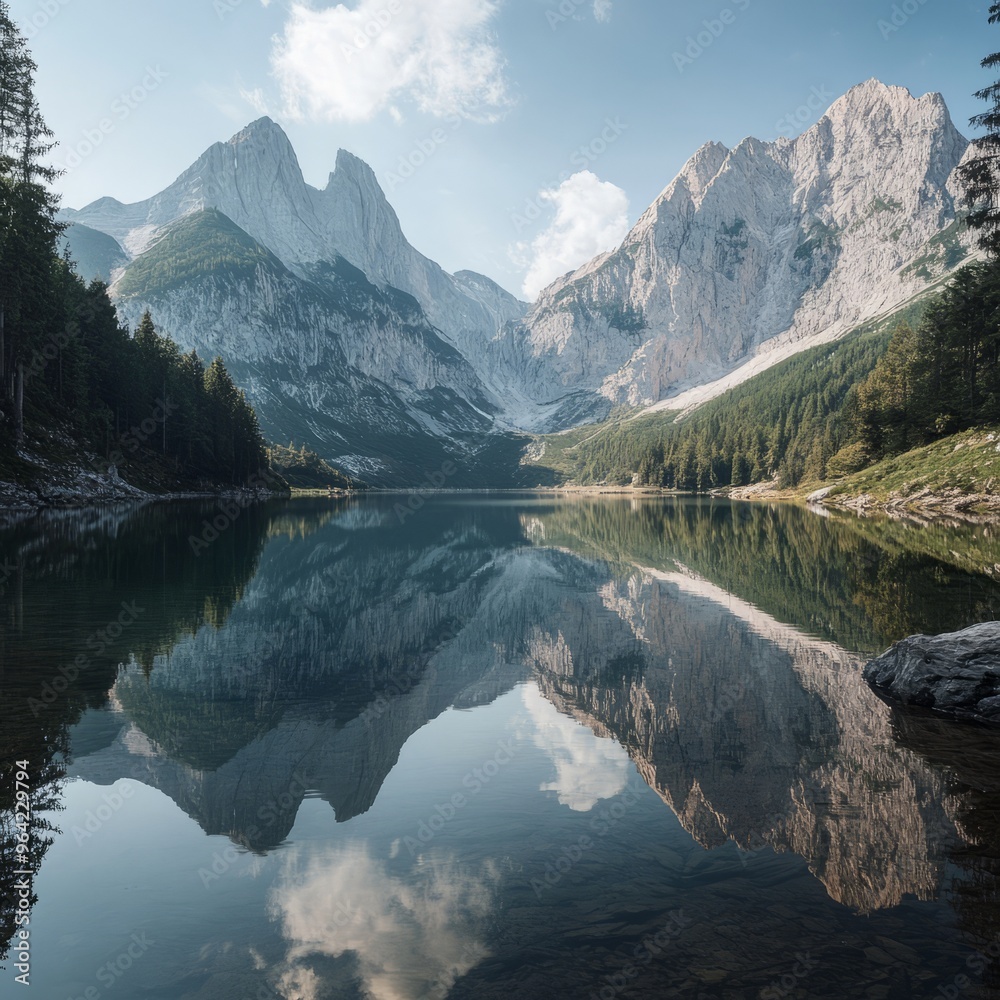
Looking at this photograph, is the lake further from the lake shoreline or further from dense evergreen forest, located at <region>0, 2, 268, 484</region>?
dense evergreen forest, located at <region>0, 2, 268, 484</region>

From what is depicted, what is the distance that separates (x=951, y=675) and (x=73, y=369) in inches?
3554

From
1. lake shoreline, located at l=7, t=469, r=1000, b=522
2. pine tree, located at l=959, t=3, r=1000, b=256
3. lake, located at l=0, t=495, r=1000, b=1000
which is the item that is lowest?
lake, located at l=0, t=495, r=1000, b=1000

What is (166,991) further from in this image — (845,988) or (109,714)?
(109,714)

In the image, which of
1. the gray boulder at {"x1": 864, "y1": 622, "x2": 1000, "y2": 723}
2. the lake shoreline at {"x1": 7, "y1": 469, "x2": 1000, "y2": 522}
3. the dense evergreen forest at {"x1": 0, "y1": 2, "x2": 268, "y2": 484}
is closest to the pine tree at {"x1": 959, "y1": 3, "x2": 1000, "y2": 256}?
the lake shoreline at {"x1": 7, "y1": 469, "x2": 1000, "y2": 522}

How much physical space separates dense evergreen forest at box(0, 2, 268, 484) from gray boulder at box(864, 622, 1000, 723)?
70.5 metres

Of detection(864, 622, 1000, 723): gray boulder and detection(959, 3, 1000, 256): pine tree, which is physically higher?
detection(959, 3, 1000, 256): pine tree

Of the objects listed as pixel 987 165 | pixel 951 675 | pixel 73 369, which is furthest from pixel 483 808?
pixel 73 369

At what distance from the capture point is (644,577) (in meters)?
36.1

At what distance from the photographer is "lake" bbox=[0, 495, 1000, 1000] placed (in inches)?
269

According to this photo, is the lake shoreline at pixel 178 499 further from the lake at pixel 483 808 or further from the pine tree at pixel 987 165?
the lake at pixel 483 808

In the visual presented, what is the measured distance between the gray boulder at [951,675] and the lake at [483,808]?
0.84m

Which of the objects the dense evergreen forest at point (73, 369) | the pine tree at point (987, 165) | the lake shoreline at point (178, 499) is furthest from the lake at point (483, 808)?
the dense evergreen forest at point (73, 369)

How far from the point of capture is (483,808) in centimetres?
1070

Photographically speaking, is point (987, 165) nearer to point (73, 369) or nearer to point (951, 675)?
point (951, 675)
